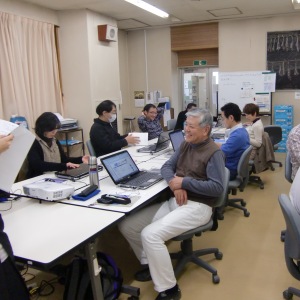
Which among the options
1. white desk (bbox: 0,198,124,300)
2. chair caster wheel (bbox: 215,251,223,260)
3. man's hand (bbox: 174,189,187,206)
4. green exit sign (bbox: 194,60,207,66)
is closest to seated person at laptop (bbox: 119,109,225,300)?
man's hand (bbox: 174,189,187,206)

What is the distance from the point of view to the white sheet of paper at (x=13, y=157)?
5.82 ft

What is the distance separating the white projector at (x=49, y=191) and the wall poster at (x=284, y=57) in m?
5.55

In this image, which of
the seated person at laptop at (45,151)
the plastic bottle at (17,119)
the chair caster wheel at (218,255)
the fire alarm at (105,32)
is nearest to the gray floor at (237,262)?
the chair caster wheel at (218,255)

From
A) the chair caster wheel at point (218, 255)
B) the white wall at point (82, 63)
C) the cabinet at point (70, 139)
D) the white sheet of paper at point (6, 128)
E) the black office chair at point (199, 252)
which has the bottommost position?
the chair caster wheel at point (218, 255)

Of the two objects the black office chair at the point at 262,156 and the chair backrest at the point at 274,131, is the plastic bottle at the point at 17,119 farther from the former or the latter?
the chair backrest at the point at 274,131

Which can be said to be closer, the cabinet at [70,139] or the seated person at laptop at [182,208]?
the seated person at laptop at [182,208]

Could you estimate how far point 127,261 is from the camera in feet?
9.15

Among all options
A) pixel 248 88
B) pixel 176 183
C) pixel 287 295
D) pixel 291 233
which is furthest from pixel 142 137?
pixel 248 88

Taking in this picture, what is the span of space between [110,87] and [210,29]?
2443 mm

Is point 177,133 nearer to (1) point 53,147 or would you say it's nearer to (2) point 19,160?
(1) point 53,147

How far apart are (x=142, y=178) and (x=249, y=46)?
5034mm

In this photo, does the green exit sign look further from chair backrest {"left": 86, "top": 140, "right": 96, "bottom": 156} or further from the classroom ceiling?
chair backrest {"left": 86, "top": 140, "right": 96, "bottom": 156}

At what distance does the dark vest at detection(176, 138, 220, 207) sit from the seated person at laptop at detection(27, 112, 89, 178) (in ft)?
3.19

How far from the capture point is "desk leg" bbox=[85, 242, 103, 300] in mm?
1828
